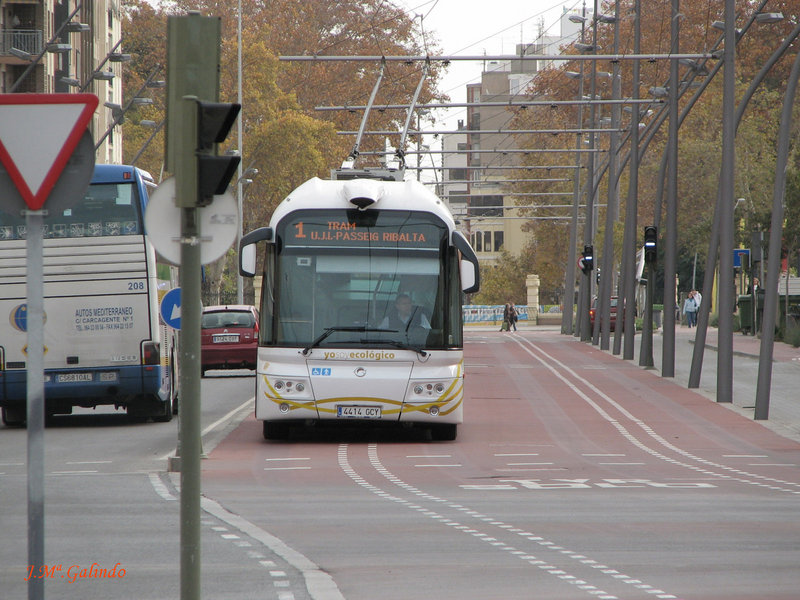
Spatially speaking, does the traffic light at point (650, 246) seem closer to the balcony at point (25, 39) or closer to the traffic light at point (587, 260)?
the traffic light at point (587, 260)

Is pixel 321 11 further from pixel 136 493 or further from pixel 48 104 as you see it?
pixel 48 104

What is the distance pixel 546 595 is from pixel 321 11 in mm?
68153

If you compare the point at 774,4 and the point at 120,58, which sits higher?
the point at 774,4

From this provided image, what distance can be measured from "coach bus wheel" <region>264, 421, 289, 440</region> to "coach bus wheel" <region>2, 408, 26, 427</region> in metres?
5.39

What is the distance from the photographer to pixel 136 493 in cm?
1352

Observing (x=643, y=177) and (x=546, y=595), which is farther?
(x=643, y=177)

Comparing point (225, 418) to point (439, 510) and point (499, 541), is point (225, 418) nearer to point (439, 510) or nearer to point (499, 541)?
point (439, 510)

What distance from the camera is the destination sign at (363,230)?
61.8 feet

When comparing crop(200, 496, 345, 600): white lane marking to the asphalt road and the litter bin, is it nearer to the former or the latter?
the asphalt road

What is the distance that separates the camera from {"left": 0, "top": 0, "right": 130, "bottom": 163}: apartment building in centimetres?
6228

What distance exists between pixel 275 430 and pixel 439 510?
24.2 ft

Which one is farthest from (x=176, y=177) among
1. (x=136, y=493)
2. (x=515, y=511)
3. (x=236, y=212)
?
(x=136, y=493)

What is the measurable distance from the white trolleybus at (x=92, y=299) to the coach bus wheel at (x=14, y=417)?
4.29 ft

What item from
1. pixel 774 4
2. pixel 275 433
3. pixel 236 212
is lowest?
pixel 275 433
